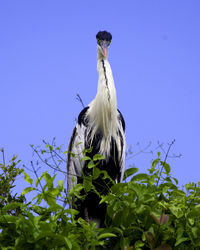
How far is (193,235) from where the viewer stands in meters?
3.67

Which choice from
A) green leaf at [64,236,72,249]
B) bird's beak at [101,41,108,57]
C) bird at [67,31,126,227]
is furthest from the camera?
bird's beak at [101,41,108,57]

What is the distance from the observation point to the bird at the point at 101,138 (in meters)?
5.63

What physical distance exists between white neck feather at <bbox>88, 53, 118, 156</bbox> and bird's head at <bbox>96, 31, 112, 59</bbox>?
9 centimetres

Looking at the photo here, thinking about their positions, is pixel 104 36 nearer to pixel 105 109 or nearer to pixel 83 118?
pixel 105 109

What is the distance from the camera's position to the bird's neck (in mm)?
5676

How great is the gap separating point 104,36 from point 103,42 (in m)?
0.09

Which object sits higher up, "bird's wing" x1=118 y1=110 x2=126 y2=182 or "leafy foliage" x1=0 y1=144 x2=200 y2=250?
"bird's wing" x1=118 y1=110 x2=126 y2=182

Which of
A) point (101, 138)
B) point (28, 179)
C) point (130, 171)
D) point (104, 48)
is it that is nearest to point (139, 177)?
point (130, 171)

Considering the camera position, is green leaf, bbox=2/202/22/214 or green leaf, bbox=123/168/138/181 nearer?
green leaf, bbox=2/202/22/214

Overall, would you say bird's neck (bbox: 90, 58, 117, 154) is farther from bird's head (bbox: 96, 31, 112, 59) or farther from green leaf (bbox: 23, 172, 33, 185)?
green leaf (bbox: 23, 172, 33, 185)

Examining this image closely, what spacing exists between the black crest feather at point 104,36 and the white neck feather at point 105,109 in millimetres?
349

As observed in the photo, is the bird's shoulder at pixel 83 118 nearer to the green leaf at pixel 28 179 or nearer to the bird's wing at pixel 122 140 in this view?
the bird's wing at pixel 122 140

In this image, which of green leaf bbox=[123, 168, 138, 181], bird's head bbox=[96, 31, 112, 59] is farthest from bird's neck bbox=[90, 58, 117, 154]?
green leaf bbox=[123, 168, 138, 181]

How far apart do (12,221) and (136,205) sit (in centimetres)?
98
